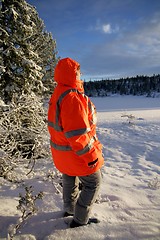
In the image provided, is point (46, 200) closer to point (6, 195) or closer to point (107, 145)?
point (6, 195)

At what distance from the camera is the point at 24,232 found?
10.3ft

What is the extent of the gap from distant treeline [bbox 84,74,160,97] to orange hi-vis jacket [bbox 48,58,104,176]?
235 feet

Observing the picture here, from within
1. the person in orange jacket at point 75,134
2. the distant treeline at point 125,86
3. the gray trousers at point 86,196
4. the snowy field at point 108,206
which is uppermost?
the distant treeline at point 125,86

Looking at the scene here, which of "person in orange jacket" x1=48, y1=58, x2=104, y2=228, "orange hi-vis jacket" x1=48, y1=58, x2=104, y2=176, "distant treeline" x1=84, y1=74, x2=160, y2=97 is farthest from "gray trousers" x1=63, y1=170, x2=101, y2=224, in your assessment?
"distant treeline" x1=84, y1=74, x2=160, y2=97

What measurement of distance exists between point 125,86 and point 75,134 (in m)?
83.1

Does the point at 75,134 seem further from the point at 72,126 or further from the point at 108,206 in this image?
the point at 108,206

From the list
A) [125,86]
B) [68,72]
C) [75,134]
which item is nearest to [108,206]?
[75,134]

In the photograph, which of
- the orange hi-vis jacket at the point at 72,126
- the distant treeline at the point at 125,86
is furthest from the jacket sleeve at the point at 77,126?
the distant treeline at the point at 125,86

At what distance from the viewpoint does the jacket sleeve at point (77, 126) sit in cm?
279

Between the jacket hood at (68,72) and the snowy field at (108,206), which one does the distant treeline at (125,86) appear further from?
the jacket hood at (68,72)

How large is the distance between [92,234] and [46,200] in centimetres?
124

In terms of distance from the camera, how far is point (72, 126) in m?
→ 2.79

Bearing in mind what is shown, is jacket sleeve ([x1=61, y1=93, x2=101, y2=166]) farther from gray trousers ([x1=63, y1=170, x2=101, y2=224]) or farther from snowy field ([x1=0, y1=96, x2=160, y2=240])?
snowy field ([x1=0, y1=96, x2=160, y2=240])

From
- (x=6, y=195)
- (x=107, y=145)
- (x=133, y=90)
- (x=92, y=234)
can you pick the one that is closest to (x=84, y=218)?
(x=92, y=234)
